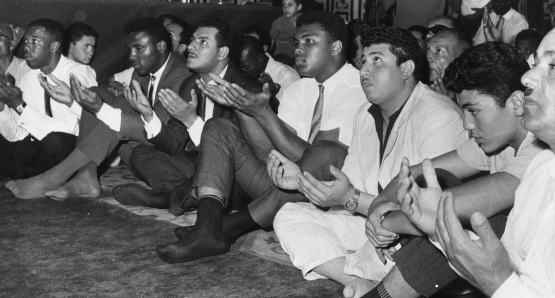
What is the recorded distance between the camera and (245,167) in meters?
3.24

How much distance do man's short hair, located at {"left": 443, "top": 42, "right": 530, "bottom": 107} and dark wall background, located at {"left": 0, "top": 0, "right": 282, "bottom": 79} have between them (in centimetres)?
344

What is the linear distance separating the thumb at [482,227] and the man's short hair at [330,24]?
220 cm

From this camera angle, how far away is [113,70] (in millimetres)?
5461

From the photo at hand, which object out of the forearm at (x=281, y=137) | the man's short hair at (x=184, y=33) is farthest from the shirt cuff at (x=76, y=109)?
the forearm at (x=281, y=137)

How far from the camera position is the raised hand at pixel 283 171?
281cm

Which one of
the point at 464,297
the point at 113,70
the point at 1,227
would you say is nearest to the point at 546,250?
the point at 464,297

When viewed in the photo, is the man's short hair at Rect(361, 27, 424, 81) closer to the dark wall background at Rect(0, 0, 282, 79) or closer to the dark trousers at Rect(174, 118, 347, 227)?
the dark trousers at Rect(174, 118, 347, 227)

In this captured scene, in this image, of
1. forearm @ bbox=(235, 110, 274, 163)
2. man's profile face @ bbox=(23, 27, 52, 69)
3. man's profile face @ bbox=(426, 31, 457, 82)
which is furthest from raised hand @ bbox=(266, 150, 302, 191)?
man's profile face @ bbox=(23, 27, 52, 69)

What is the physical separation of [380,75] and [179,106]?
105 centimetres

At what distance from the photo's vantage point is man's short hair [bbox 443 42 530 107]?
7.48ft

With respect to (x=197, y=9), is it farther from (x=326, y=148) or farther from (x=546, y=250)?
(x=546, y=250)

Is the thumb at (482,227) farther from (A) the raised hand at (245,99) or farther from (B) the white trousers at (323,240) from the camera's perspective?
(A) the raised hand at (245,99)

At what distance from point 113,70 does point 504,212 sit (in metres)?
3.87

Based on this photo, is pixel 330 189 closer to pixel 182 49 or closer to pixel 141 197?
pixel 141 197
